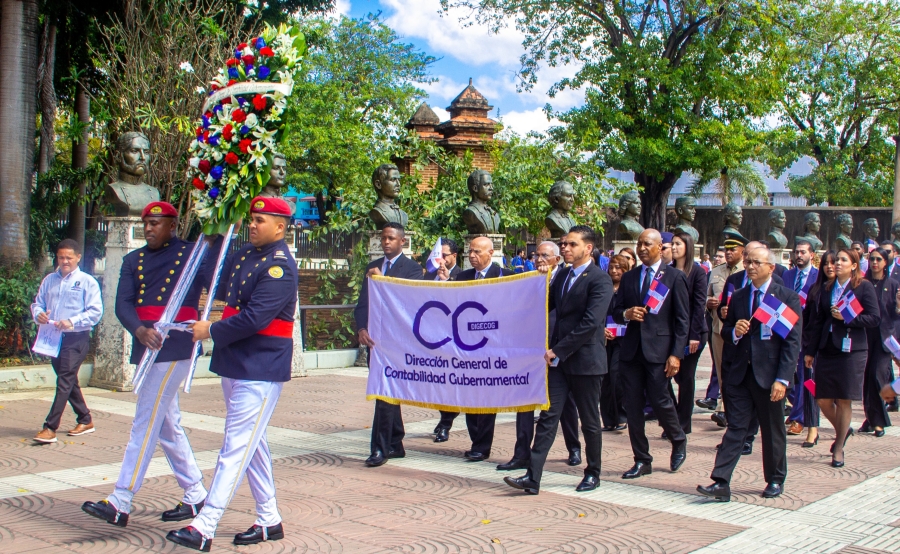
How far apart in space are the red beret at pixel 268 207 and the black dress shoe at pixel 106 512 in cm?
198

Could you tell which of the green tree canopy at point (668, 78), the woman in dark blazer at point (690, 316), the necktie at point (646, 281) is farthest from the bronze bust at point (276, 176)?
the green tree canopy at point (668, 78)

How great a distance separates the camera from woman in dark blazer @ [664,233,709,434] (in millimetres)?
8875

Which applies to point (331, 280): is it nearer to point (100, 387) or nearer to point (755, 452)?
point (100, 387)

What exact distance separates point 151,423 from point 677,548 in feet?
10.9

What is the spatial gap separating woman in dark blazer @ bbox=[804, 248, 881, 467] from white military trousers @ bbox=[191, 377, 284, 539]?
17.1ft

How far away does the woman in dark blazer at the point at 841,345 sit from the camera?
27.4 ft

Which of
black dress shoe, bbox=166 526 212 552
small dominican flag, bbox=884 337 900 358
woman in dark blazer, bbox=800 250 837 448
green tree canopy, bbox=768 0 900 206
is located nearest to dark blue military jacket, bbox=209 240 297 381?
black dress shoe, bbox=166 526 212 552


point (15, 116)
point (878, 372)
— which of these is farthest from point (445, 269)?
point (15, 116)

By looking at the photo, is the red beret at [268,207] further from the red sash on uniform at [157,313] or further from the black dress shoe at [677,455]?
the black dress shoe at [677,455]

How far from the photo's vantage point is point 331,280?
51.4 feet

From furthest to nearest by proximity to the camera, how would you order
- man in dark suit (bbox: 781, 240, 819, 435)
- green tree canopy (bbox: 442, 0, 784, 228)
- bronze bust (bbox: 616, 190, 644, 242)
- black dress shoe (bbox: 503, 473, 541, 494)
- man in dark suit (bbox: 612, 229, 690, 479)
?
green tree canopy (bbox: 442, 0, 784, 228)
bronze bust (bbox: 616, 190, 644, 242)
man in dark suit (bbox: 781, 240, 819, 435)
man in dark suit (bbox: 612, 229, 690, 479)
black dress shoe (bbox: 503, 473, 541, 494)

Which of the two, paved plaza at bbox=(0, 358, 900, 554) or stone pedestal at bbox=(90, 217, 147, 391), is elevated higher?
stone pedestal at bbox=(90, 217, 147, 391)

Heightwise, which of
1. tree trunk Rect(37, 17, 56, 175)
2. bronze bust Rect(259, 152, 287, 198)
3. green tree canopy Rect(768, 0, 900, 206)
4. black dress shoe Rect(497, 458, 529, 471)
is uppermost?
green tree canopy Rect(768, 0, 900, 206)

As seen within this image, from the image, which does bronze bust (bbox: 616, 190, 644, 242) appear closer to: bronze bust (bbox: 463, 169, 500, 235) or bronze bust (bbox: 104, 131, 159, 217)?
bronze bust (bbox: 463, 169, 500, 235)
